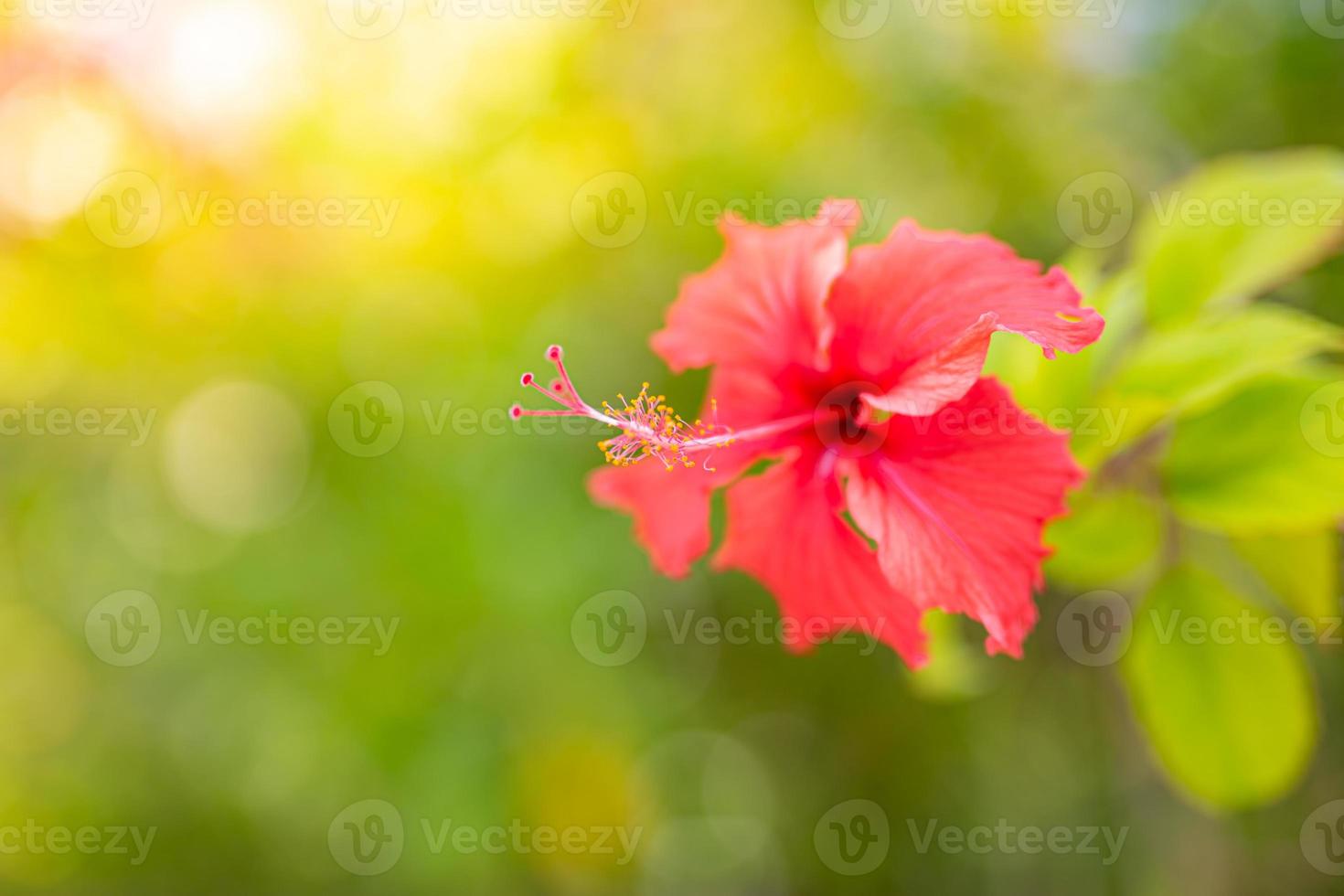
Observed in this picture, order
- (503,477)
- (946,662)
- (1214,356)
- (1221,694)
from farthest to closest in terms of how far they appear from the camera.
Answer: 1. (503,477)
2. (946,662)
3. (1221,694)
4. (1214,356)

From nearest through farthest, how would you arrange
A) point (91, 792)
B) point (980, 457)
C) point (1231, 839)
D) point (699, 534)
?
point (980, 457) → point (699, 534) → point (1231, 839) → point (91, 792)

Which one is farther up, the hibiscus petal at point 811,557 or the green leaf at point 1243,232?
the green leaf at point 1243,232

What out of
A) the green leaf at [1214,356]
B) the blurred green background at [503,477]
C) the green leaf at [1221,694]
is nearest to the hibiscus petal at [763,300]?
the green leaf at [1214,356]

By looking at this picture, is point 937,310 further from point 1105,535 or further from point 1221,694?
point 1221,694

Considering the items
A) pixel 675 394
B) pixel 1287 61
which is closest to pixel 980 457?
pixel 675 394

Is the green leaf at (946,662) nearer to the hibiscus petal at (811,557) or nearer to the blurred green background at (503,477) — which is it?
the hibiscus petal at (811,557)

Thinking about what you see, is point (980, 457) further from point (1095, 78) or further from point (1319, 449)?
point (1095, 78)

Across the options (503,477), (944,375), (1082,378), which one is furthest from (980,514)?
(503,477)
